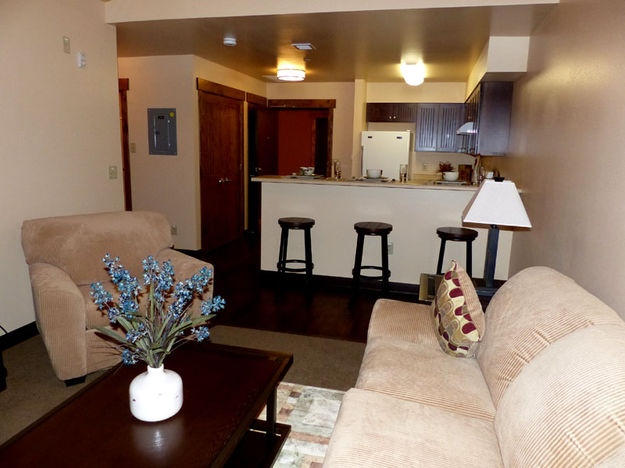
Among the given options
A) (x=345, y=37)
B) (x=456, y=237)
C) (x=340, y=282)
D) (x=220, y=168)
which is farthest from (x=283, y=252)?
(x=220, y=168)

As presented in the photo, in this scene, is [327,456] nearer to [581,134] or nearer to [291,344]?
[291,344]

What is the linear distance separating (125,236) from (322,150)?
604 centimetres

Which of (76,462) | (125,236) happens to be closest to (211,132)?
(125,236)

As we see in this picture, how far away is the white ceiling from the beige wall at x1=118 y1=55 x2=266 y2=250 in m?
0.19

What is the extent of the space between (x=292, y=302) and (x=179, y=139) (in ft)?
8.50

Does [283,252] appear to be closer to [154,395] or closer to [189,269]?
[189,269]

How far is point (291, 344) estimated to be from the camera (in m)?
3.11

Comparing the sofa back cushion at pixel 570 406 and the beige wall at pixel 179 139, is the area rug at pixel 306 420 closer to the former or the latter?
the sofa back cushion at pixel 570 406

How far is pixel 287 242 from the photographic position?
4.46 metres

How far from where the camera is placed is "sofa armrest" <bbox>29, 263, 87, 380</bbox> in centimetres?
236

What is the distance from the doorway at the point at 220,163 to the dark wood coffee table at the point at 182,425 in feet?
13.0

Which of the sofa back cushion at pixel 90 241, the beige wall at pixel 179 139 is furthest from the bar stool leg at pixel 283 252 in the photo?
the beige wall at pixel 179 139

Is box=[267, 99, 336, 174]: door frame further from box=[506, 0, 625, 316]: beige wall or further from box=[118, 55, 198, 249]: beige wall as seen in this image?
box=[506, 0, 625, 316]: beige wall

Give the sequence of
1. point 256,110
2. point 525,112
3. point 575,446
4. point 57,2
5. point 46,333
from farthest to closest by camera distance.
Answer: point 256,110
point 525,112
point 57,2
point 46,333
point 575,446
